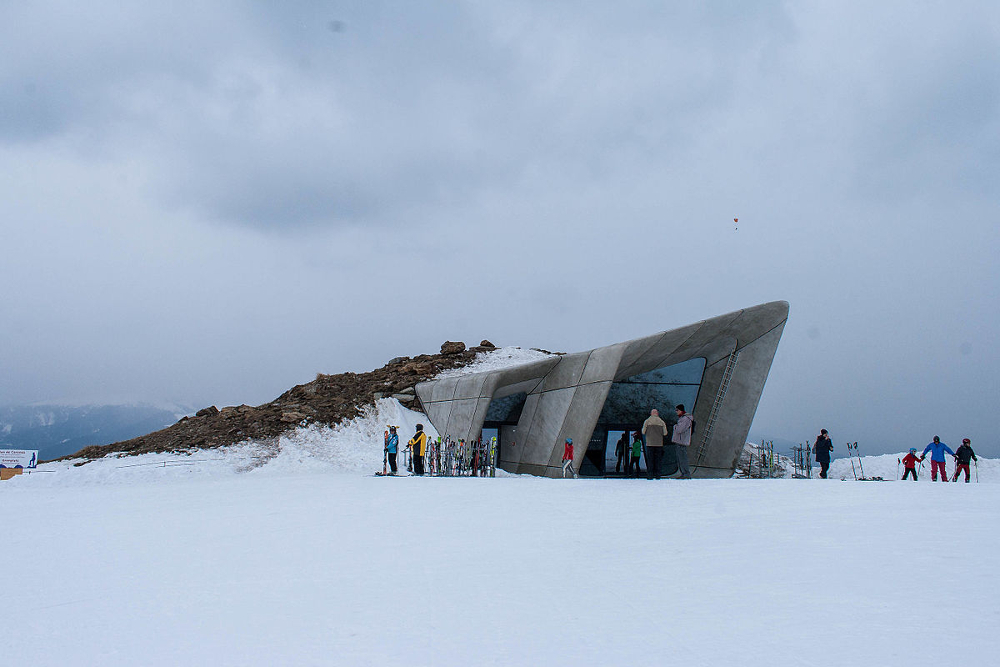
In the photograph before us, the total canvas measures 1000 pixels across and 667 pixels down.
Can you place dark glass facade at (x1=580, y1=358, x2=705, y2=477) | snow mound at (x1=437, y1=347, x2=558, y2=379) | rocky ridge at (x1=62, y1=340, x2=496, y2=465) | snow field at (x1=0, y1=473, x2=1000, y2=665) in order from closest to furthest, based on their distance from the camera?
snow field at (x1=0, y1=473, x2=1000, y2=665), dark glass facade at (x1=580, y1=358, x2=705, y2=477), rocky ridge at (x1=62, y1=340, x2=496, y2=465), snow mound at (x1=437, y1=347, x2=558, y2=379)

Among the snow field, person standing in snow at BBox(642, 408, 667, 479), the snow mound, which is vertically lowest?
the snow field

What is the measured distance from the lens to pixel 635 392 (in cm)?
1797

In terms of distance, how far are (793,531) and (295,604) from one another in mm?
4262

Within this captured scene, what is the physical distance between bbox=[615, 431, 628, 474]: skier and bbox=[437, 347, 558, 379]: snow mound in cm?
673

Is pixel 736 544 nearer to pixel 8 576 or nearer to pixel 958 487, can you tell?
pixel 8 576

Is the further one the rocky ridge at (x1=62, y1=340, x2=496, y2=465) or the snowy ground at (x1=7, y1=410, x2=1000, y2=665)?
the rocky ridge at (x1=62, y1=340, x2=496, y2=465)

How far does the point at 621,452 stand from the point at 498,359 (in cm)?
903

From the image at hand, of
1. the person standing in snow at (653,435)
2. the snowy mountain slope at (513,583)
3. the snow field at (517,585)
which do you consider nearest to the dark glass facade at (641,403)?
the person standing in snow at (653,435)

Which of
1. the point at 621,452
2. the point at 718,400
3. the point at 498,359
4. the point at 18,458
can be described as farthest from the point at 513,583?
the point at 498,359

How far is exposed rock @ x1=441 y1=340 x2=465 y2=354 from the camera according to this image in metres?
27.9

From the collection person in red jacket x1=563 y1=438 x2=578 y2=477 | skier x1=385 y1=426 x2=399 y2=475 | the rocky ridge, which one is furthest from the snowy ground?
the rocky ridge

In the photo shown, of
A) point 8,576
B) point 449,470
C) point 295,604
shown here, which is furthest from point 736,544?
point 449,470

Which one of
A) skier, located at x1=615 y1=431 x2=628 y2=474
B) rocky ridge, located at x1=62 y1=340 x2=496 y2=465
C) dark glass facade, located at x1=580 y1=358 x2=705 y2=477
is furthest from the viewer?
rocky ridge, located at x1=62 y1=340 x2=496 y2=465

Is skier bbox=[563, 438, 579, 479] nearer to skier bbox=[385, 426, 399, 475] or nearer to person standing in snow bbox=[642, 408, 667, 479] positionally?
person standing in snow bbox=[642, 408, 667, 479]
